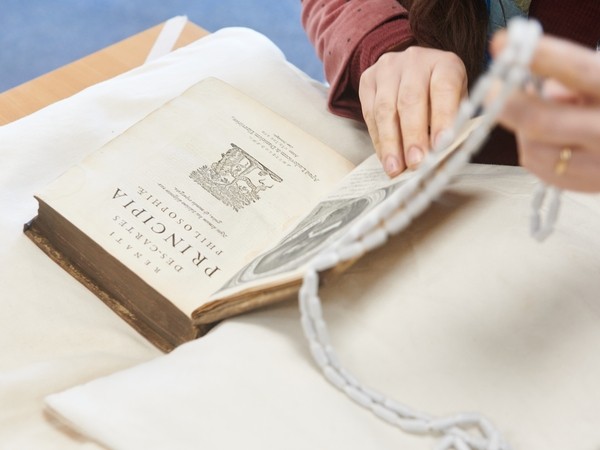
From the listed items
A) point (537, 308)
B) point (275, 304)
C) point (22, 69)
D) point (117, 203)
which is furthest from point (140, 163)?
point (22, 69)

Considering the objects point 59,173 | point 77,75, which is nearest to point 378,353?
point 59,173

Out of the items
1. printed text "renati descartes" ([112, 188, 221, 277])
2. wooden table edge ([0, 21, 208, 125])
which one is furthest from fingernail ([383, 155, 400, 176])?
wooden table edge ([0, 21, 208, 125])

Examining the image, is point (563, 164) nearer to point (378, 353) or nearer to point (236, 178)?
point (378, 353)

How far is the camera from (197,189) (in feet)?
1.79

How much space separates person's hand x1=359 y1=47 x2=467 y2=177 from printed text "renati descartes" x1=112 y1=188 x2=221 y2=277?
→ 14 centimetres

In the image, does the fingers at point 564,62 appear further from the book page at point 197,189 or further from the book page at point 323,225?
the book page at point 197,189

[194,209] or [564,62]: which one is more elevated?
[564,62]

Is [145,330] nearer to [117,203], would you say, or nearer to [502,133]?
[117,203]

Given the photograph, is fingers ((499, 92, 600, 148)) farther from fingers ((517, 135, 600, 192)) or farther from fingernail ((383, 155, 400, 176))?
fingernail ((383, 155, 400, 176))

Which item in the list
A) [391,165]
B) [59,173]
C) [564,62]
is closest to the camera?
[564,62]

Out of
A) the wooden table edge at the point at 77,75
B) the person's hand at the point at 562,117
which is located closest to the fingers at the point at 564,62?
the person's hand at the point at 562,117

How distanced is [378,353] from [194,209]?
194mm

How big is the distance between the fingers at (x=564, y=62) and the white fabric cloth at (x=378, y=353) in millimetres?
169

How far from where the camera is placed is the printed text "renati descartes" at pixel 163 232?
492 mm
